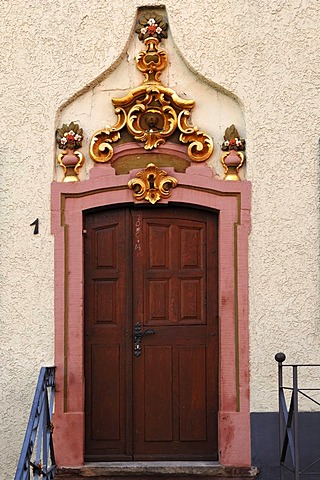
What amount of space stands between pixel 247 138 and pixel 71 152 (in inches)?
60.8

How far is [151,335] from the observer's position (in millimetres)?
8797

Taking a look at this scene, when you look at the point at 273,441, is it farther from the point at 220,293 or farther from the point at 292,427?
the point at 220,293

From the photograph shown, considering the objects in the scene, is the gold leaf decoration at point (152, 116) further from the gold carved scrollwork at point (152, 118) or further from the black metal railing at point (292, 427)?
the black metal railing at point (292, 427)

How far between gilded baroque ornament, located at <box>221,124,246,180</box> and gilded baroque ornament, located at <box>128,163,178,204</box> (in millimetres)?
461

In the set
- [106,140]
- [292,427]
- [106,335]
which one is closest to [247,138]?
[106,140]

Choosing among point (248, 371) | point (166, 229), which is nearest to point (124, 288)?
point (166, 229)

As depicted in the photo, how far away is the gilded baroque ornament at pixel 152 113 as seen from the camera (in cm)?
877

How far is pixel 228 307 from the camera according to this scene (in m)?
8.65

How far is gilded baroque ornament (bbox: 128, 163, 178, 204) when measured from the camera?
8.73 meters

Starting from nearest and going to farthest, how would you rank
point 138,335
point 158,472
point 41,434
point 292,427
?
1. point 41,434
2. point 292,427
3. point 158,472
4. point 138,335

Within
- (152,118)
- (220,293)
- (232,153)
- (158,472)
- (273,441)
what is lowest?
(158,472)

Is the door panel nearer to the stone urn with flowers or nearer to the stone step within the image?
the stone step

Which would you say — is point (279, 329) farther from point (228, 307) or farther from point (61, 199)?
point (61, 199)

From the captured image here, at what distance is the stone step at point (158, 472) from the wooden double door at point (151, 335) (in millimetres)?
221
